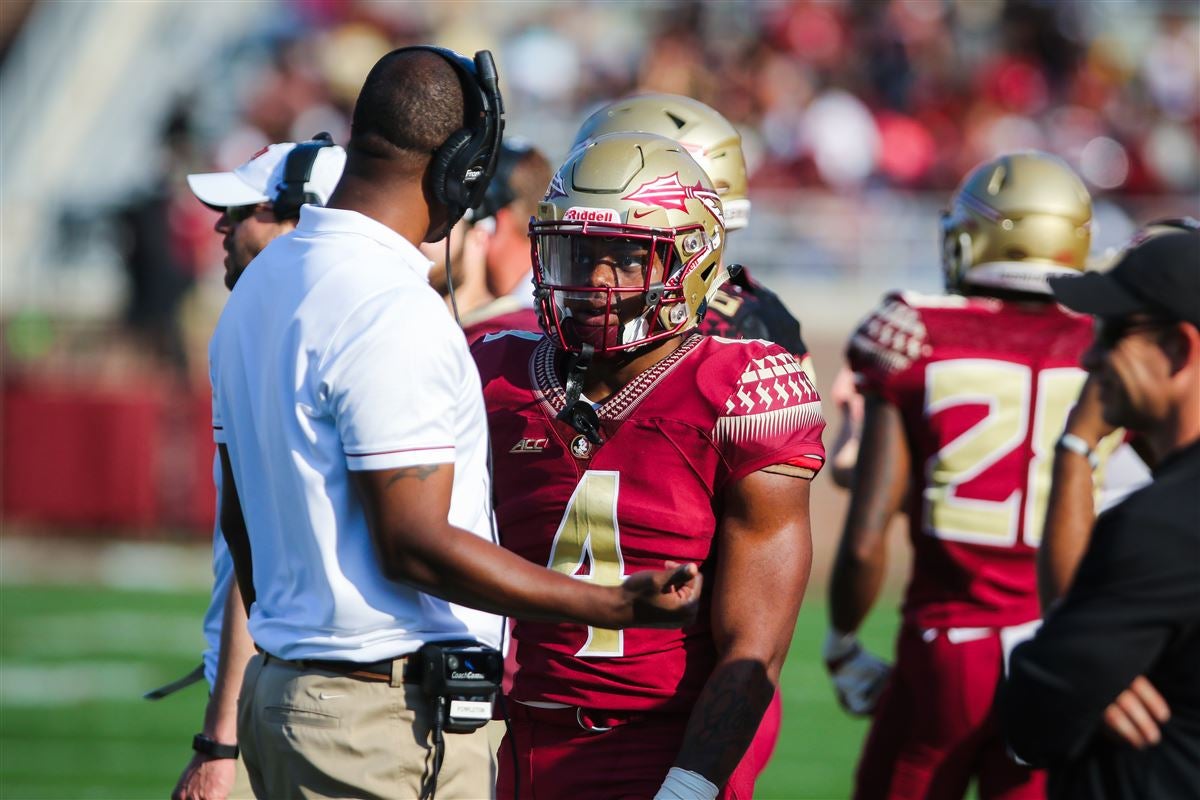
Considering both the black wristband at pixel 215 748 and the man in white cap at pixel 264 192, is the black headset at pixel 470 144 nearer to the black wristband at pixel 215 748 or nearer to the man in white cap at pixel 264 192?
the man in white cap at pixel 264 192

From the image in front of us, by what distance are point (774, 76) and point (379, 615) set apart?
12513mm

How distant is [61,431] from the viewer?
491 inches

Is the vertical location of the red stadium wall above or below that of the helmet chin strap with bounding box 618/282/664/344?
below

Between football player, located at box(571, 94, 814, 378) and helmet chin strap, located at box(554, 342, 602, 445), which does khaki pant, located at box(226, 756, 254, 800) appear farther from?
football player, located at box(571, 94, 814, 378)

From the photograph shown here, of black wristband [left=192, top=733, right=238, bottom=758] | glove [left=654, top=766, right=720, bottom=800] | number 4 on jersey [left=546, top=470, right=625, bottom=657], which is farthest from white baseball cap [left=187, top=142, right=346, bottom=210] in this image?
glove [left=654, top=766, right=720, bottom=800]

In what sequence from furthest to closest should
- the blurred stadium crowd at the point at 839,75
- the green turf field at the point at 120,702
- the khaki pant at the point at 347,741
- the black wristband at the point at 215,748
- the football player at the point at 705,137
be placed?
the blurred stadium crowd at the point at 839,75 < the green turf field at the point at 120,702 < the football player at the point at 705,137 < the black wristband at the point at 215,748 < the khaki pant at the point at 347,741

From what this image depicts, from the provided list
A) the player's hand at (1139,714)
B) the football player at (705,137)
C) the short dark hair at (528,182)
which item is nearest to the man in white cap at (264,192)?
the football player at (705,137)

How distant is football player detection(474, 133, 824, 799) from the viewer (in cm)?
305

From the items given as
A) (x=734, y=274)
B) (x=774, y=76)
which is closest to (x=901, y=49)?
(x=774, y=76)

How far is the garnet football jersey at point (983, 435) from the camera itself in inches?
170

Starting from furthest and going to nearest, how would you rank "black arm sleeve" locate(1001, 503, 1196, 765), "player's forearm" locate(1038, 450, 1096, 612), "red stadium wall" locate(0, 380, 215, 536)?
"red stadium wall" locate(0, 380, 215, 536) → "player's forearm" locate(1038, 450, 1096, 612) → "black arm sleeve" locate(1001, 503, 1196, 765)

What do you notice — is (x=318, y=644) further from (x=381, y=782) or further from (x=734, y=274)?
(x=734, y=274)

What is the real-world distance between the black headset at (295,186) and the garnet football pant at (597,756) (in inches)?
52.4

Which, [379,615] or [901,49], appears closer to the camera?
[379,615]
